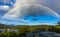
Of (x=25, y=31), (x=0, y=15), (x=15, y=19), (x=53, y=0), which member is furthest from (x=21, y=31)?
(x=53, y=0)

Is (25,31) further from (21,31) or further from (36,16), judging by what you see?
(36,16)

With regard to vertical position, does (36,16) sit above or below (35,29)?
above

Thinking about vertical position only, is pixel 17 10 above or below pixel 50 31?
above

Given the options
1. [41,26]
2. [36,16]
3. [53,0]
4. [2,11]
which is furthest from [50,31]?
[2,11]

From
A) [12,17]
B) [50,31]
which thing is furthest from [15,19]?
[50,31]

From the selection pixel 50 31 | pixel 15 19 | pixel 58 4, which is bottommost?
pixel 50 31

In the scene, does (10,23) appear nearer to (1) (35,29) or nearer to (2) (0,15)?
(2) (0,15)

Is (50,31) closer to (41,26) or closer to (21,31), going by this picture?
(41,26)
